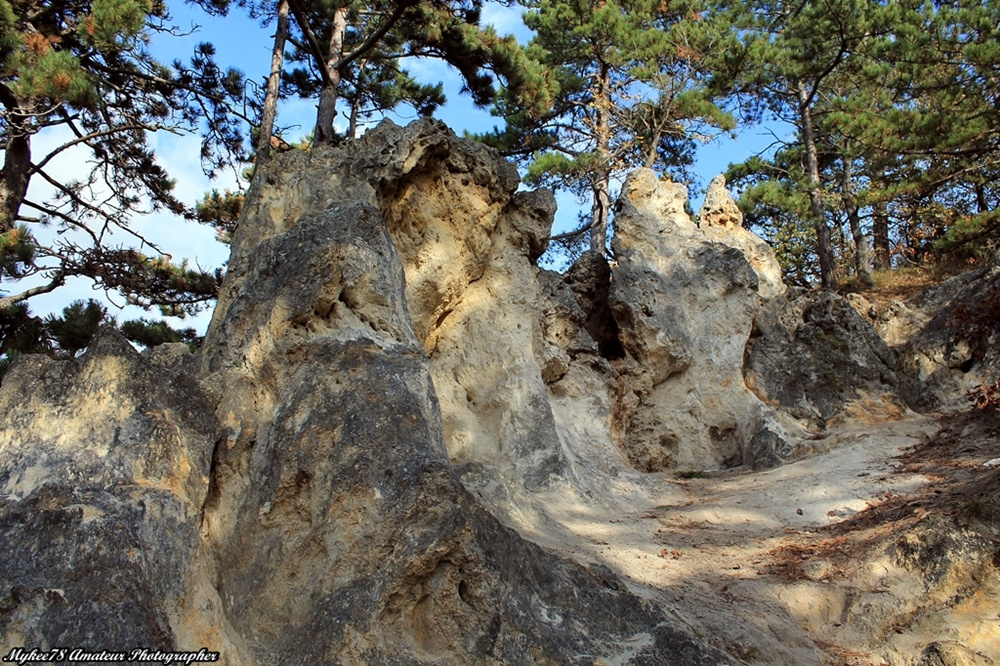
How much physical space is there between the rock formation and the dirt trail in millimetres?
461

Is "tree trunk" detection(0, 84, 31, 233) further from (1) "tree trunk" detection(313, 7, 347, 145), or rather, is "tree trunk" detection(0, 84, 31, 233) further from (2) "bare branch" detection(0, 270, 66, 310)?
(1) "tree trunk" detection(313, 7, 347, 145)

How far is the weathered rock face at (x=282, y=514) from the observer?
15.2ft

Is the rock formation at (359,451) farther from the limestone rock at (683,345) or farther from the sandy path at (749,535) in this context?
the sandy path at (749,535)

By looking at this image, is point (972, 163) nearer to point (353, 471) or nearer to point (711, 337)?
point (711, 337)

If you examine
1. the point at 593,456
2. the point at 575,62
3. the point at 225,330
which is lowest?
the point at 593,456

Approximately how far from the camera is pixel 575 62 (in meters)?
19.8

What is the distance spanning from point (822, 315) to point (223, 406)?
31.8 ft

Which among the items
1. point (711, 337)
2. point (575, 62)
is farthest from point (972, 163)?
point (575, 62)

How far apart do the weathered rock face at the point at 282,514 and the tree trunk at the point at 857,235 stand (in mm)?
14321

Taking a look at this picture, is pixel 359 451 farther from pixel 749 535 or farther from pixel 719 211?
pixel 719 211

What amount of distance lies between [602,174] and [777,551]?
39.5ft

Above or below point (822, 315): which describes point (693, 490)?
below

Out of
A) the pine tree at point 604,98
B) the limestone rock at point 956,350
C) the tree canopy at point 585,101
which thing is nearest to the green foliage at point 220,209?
the tree canopy at point 585,101

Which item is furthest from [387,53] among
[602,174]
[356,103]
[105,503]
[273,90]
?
[105,503]
